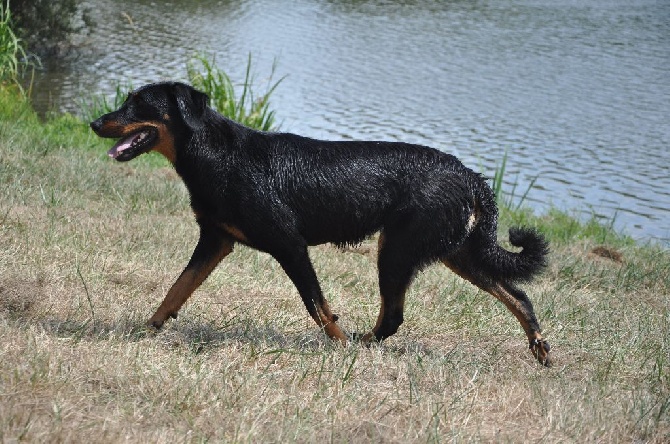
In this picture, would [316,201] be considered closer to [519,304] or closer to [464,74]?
[519,304]

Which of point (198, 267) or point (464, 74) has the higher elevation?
point (198, 267)

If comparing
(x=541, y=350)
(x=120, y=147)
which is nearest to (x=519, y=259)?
(x=541, y=350)

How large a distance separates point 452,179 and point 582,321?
1.42 metres

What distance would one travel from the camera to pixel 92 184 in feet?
28.2

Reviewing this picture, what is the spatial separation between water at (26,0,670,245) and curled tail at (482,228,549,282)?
17.0ft

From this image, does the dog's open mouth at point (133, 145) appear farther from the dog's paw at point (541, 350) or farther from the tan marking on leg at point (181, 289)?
the dog's paw at point (541, 350)

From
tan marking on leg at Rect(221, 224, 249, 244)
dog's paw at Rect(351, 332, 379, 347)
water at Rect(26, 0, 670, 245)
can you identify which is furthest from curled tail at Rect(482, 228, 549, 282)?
water at Rect(26, 0, 670, 245)

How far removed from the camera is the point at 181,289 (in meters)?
5.21

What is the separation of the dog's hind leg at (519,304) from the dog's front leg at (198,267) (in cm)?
123

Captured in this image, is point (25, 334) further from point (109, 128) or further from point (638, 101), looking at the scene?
point (638, 101)

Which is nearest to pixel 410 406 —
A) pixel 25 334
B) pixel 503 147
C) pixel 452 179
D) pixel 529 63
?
pixel 452 179

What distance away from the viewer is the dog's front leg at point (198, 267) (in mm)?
5199

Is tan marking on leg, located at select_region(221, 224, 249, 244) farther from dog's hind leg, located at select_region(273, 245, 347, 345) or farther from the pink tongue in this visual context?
the pink tongue

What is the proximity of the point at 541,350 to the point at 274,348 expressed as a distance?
1.46m
